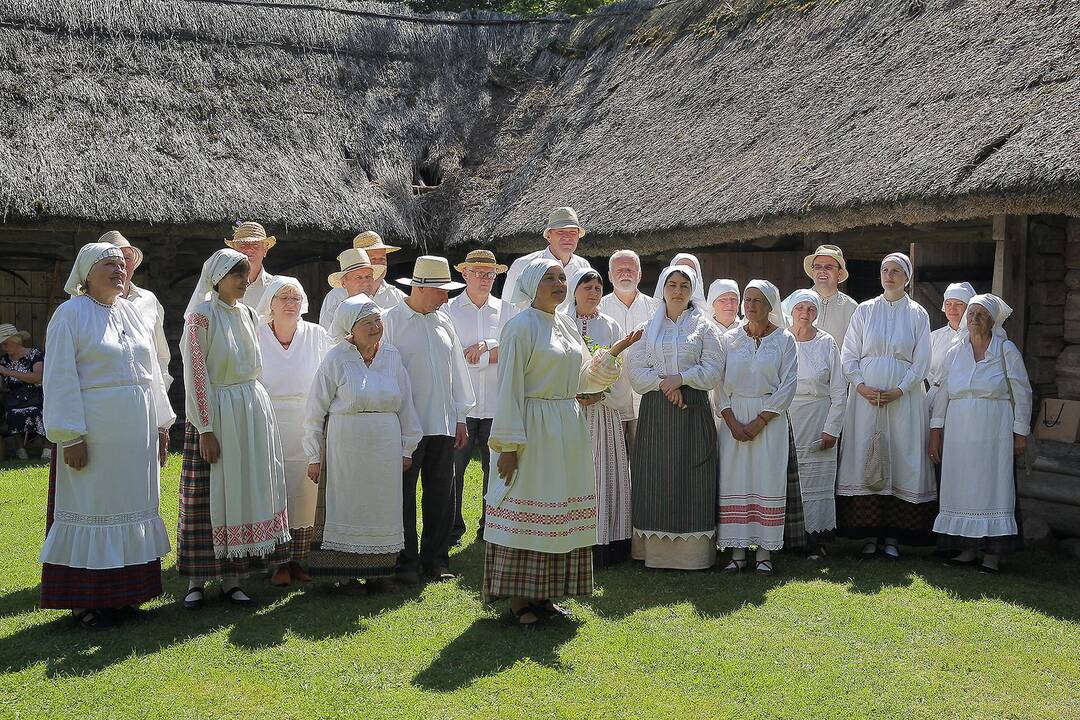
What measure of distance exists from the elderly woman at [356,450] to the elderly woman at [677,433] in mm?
1439

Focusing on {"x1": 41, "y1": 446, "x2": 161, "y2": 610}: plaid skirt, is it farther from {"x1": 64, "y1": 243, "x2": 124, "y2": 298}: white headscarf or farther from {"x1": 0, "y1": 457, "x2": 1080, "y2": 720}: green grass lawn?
{"x1": 64, "y1": 243, "x2": 124, "y2": 298}: white headscarf

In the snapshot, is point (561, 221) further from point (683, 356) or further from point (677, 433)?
point (677, 433)

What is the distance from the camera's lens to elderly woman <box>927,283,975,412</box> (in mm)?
6352

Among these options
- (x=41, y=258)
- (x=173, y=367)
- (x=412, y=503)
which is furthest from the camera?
(x=173, y=367)

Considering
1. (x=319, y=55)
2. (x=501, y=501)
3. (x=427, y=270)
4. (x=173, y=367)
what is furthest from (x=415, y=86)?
(x=501, y=501)

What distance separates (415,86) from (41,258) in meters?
5.03

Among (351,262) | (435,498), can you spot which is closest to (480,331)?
(351,262)

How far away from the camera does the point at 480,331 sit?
22.1ft

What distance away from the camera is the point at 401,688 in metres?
4.07

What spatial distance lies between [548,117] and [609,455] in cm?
801

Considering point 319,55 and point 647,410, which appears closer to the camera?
point 647,410

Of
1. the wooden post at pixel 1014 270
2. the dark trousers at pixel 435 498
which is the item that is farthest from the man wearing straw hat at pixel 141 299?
the wooden post at pixel 1014 270

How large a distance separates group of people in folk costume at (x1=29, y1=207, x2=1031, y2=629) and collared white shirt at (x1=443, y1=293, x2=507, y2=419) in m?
0.02

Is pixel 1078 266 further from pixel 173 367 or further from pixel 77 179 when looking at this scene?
pixel 173 367
